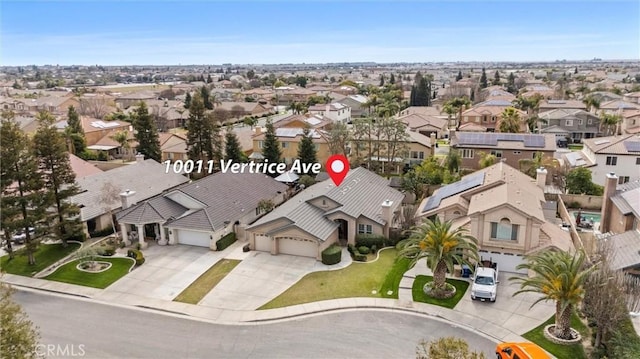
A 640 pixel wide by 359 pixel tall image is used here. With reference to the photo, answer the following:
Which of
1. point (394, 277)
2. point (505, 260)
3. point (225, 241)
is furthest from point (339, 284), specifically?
point (225, 241)

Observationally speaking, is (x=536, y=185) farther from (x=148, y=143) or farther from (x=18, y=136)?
(x=148, y=143)

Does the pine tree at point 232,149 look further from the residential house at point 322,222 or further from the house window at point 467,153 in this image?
the house window at point 467,153

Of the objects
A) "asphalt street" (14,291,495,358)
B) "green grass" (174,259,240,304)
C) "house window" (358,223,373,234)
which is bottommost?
"asphalt street" (14,291,495,358)

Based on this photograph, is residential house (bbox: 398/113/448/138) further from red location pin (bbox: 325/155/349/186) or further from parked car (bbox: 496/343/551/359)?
parked car (bbox: 496/343/551/359)

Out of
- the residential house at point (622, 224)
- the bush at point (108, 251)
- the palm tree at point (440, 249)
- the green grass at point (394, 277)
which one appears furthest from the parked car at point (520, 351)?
the bush at point (108, 251)

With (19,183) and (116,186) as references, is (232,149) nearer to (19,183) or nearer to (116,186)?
(116,186)

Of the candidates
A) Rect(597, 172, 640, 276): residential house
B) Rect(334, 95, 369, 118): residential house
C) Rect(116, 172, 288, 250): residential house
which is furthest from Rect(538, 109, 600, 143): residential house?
Rect(116, 172, 288, 250): residential house
